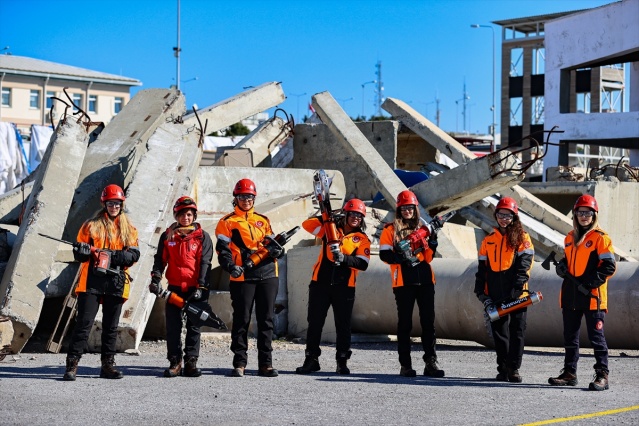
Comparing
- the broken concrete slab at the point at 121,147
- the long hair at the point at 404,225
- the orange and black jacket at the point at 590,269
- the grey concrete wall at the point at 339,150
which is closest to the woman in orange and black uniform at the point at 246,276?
the long hair at the point at 404,225

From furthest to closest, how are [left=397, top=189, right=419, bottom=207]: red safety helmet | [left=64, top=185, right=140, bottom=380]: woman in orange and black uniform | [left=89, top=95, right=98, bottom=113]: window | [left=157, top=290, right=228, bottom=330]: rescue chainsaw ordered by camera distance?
[left=89, top=95, right=98, bottom=113]: window → [left=397, top=189, right=419, bottom=207]: red safety helmet → [left=157, top=290, right=228, bottom=330]: rescue chainsaw → [left=64, top=185, right=140, bottom=380]: woman in orange and black uniform

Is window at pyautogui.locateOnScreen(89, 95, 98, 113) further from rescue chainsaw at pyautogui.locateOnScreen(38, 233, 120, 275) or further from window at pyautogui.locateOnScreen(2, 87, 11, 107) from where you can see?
rescue chainsaw at pyautogui.locateOnScreen(38, 233, 120, 275)

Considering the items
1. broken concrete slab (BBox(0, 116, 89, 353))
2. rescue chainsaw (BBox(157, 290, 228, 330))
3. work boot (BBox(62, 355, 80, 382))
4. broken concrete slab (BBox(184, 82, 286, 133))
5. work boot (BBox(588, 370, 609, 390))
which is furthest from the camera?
broken concrete slab (BBox(184, 82, 286, 133))

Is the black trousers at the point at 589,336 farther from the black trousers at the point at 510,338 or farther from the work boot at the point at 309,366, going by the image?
the work boot at the point at 309,366

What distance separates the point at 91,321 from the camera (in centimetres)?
955

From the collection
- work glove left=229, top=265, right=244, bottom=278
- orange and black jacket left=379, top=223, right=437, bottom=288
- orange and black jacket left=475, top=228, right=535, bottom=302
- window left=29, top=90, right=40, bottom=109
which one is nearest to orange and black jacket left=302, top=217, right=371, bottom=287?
orange and black jacket left=379, top=223, right=437, bottom=288

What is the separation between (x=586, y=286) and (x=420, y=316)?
5.23 feet

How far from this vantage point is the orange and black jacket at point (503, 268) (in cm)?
965

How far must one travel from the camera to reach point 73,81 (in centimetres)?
6500

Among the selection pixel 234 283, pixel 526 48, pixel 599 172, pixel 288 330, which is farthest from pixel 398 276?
pixel 526 48

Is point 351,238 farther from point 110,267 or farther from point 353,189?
point 353,189

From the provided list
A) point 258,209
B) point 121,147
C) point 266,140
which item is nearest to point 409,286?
point 258,209

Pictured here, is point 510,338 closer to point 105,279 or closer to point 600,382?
point 600,382

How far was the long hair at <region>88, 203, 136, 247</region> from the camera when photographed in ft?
31.6
